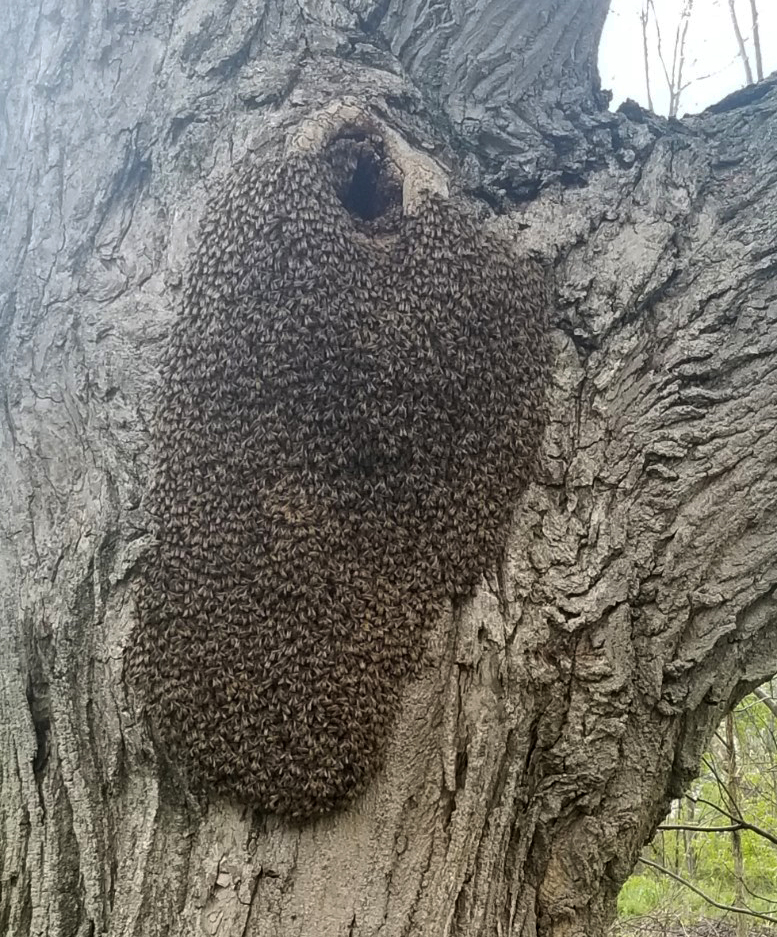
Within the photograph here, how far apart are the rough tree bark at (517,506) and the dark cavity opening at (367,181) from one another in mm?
94

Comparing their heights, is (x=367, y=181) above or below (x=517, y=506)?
above

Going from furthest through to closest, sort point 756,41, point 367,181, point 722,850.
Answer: point 722,850 → point 756,41 → point 367,181

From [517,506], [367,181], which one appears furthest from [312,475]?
[367,181]

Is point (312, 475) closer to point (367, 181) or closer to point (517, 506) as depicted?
point (517, 506)

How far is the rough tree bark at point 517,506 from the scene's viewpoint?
1.42 meters

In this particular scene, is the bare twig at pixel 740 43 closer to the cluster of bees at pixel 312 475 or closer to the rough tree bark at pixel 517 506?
the rough tree bark at pixel 517 506

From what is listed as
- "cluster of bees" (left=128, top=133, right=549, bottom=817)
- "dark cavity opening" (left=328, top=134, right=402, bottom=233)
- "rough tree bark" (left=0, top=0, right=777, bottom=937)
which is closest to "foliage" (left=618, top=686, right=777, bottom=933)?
"rough tree bark" (left=0, top=0, right=777, bottom=937)

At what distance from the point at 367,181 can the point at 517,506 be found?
2.62 feet

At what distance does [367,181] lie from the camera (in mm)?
1663

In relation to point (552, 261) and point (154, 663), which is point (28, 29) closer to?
point (552, 261)

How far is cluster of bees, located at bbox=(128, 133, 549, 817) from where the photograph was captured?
140 cm

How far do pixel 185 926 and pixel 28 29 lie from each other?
203 centimetres

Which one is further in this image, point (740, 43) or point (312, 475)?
point (740, 43)

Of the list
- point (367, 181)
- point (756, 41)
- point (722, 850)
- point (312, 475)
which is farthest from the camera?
point (722, 850)
